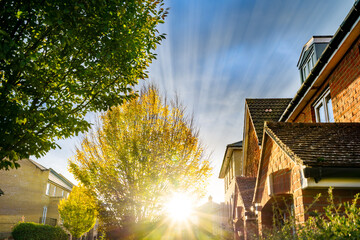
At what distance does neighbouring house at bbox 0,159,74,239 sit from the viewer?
30156 millimetres

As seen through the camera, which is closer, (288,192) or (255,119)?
(288,192)

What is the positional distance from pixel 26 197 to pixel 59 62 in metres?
31.9

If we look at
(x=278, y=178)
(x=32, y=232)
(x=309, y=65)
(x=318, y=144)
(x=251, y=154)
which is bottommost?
(x=32, y=232)

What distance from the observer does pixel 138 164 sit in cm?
1301

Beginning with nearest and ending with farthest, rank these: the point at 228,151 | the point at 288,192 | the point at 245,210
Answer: the point at 288,192 < the point at 245,210 < the point at 228,151

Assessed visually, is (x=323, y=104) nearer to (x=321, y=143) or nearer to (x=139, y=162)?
(x=321, y=143)

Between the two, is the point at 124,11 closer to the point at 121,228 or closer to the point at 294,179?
the point at 294,179

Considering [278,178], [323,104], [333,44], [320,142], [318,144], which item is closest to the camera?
[318,144]

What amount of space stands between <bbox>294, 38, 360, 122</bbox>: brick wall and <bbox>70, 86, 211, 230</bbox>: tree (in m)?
6.85

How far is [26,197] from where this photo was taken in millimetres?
32750

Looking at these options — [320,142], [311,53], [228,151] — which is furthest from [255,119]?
[320,142]

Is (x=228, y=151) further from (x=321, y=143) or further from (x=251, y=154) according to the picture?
(x=321, y=143)

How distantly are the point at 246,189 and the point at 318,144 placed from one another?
5.44 meters

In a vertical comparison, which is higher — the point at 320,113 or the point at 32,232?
the point at 320,113
